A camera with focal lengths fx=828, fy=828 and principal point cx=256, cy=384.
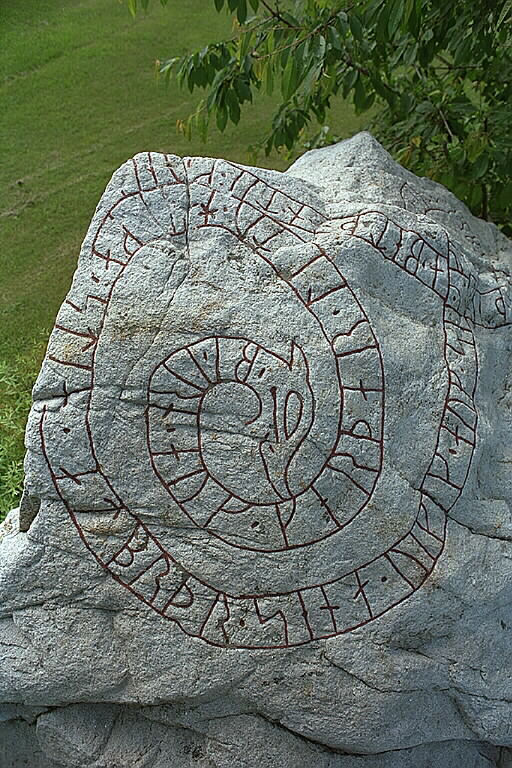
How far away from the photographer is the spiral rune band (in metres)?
2.19

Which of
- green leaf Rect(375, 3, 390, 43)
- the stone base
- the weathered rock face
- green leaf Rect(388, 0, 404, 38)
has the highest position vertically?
green leaf Rect(375, 3, 390, 43)

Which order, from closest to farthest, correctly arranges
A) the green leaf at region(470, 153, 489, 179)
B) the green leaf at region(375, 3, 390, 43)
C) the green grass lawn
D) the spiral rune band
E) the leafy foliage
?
1. the spiral rune band
2. the green leaf at region(375, 3, 390, 43)
3. the leafy foliage
4. the green leaf at region(470, 153, 489, 179)
5. the green grass lawn

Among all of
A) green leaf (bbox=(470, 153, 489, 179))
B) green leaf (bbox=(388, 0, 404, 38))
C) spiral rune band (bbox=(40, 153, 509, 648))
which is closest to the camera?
spiral rune band (bbox=(40, 153, 509, 648))

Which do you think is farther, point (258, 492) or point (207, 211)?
point (207, 211)

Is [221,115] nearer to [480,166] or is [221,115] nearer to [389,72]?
[389,72]

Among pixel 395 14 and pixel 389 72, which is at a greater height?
pixel 389 72

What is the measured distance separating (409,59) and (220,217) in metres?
1.58

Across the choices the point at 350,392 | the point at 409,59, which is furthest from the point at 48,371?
→ the point at 409,59

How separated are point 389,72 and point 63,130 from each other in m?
3.44

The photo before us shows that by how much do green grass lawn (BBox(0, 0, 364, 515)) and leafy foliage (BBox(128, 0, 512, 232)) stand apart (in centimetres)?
110

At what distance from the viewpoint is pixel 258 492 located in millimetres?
2197

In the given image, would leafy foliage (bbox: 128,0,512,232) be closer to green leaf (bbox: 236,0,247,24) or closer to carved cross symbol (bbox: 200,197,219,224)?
green leaf (bbox: 236,0,247,24)

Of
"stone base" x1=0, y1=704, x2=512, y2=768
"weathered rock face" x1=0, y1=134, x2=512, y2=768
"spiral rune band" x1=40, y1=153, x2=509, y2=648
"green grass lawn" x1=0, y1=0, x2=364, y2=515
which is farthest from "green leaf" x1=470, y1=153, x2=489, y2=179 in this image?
"stone base" x1=0, y1=704, x2=512, y2=768

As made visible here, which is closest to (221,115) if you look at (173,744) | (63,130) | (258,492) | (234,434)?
(234,434)
